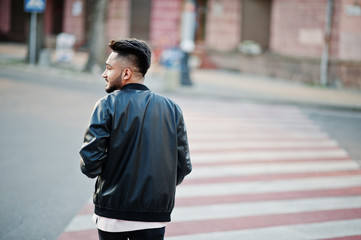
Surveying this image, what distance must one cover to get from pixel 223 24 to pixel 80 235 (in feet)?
71.0

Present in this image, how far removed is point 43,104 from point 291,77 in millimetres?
13146

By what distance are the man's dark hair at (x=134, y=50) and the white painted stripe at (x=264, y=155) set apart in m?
5.35

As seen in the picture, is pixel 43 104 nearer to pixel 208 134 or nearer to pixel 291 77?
pixel 208 134

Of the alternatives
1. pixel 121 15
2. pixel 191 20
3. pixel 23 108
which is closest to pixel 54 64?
pixel 121 15

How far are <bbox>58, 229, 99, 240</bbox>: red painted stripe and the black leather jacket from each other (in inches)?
82.5

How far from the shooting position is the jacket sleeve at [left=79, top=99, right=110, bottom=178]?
8.96 ft

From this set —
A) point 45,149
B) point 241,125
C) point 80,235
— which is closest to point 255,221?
point 80,235

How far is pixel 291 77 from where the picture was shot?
22.5m

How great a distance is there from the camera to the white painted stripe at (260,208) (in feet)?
18.3

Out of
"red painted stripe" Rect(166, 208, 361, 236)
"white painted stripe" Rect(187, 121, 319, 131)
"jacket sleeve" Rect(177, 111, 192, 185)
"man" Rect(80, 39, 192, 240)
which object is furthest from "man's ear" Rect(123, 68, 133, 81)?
"white painted stripe" Rect(187, 121, 319, 131)

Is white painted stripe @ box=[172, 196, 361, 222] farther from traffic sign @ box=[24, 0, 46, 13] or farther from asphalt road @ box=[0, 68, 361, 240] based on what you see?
traffic sign @ box=[24, 0, 46, 13]

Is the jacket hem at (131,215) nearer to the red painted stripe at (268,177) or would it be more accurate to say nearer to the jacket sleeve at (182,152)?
the jacket sleeve at (182,152)

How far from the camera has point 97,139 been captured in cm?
272

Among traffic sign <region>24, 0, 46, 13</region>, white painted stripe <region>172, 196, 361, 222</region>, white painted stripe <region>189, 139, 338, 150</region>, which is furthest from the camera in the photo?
traffic sign <region>24, 0, 46, 13</region>
